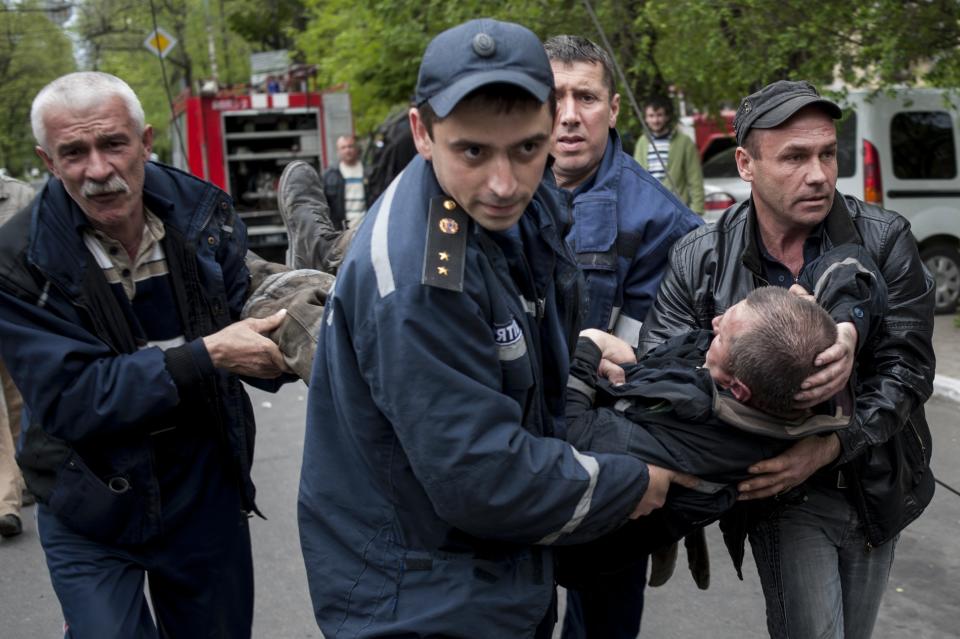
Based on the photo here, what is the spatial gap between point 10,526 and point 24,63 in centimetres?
3103

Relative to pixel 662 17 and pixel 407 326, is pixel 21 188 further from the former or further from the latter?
pixel 662 17

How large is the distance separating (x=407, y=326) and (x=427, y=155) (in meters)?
0.36

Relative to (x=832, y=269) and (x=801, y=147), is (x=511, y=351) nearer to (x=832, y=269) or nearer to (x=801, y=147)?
(x=832, y=269)

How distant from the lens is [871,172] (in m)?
11.2

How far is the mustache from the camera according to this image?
3014 millimetres

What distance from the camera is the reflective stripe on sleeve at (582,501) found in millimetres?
2156

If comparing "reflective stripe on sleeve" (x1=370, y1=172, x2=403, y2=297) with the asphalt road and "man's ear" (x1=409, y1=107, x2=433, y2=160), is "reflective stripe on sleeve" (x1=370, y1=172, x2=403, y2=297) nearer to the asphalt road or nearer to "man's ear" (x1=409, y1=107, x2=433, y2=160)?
"man's ear" (x1=409, y1=107, x2=433, y2=160)

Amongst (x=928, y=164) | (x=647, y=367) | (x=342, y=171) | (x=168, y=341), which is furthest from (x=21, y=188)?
(x=928, y=164)

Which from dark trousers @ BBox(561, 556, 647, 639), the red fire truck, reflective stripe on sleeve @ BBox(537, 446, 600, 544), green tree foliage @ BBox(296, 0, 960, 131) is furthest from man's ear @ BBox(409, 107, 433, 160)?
the red fire truck

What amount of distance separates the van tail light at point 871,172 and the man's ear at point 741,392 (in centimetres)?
932

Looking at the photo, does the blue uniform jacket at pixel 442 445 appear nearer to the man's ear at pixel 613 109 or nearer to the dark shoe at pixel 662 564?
the dark shoe at pixel 662 564

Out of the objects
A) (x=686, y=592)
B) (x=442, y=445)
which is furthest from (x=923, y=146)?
(x=442, y=445)

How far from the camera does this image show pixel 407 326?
2.00 meters

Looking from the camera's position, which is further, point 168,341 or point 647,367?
point 168,341
